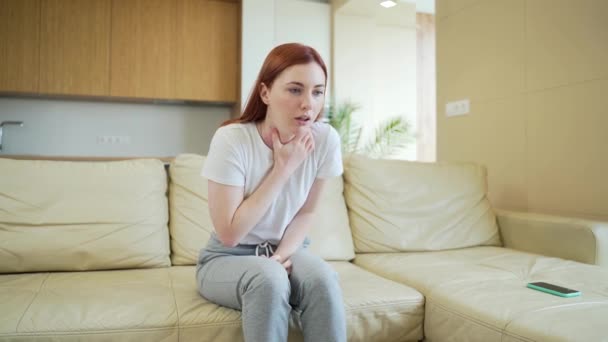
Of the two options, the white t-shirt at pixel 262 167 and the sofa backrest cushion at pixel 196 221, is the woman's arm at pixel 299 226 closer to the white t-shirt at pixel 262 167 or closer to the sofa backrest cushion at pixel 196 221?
the white t-shirt at pixel 262 167

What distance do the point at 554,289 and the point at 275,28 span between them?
13.0ft

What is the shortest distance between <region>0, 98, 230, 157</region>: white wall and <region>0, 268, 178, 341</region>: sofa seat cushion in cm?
355

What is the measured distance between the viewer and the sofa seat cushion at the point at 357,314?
1159 millimetres

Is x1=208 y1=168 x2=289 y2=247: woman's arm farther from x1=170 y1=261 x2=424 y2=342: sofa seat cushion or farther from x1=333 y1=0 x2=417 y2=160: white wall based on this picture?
x1=333 y1=0 x2=417 y2=160: white wall

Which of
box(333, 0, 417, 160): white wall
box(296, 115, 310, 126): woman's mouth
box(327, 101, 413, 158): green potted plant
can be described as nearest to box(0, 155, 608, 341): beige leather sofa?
box(296, 115, 310, 126): woman's mouth

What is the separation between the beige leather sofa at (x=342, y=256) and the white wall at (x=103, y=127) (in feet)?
10.4

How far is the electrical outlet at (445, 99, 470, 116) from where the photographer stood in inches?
127

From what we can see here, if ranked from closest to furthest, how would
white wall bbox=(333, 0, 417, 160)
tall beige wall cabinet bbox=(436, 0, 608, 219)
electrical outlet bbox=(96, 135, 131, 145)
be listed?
tall beige wall cabinet bbox=(436, 0, 608, 219), electrical outlet bbox=(96, 135, 131, 145), white wall bbox=(333, 0, 417, 160)

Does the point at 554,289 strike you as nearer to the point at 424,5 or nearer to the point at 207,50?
the point at 207,50

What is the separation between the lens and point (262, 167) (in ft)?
4.27

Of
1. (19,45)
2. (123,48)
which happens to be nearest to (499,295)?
(123,48)

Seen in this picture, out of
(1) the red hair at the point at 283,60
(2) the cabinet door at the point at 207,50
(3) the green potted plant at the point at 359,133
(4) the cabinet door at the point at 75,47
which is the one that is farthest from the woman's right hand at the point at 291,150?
(4) the cabinet door at the point at 75,47

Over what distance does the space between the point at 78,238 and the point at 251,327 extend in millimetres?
864

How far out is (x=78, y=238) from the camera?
156 cm
